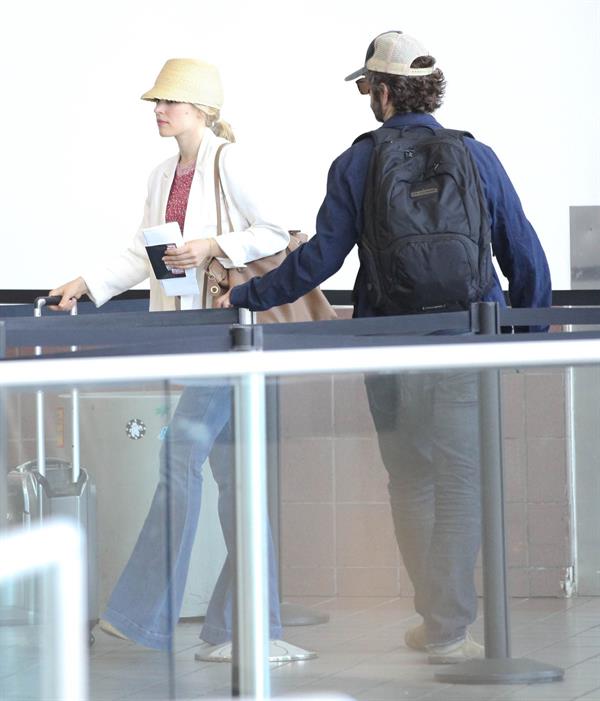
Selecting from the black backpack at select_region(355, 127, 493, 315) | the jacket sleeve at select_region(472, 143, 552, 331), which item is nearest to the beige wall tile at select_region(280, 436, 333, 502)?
the black backpack at select_region(355, 127, 493, 315)

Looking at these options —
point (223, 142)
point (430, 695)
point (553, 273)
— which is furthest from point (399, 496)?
point (553, 273)

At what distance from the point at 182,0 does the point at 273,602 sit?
396 centimetres

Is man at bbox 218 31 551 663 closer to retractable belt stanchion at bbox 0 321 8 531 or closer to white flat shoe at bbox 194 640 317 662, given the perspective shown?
white flat shoe at bbox 194 640 317 662

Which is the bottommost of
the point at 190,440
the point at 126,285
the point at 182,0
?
the point at 190,440

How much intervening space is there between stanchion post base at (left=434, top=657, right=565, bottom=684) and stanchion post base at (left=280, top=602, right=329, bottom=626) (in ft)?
0.77

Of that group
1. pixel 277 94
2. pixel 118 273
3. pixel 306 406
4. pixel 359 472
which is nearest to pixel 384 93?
pixel 118 273

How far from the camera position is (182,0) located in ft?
20.1

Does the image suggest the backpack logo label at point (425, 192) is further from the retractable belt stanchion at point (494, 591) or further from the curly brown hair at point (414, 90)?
the retractable belt stanchion at point (494, 591)

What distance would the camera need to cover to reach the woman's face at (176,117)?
439 cm

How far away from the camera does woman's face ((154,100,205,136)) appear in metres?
4.39

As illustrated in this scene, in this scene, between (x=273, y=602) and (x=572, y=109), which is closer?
(x=273, y=602)

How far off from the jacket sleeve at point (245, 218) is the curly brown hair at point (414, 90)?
60 cm

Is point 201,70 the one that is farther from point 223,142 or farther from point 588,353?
point 588,353

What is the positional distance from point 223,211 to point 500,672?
1.86 meters
